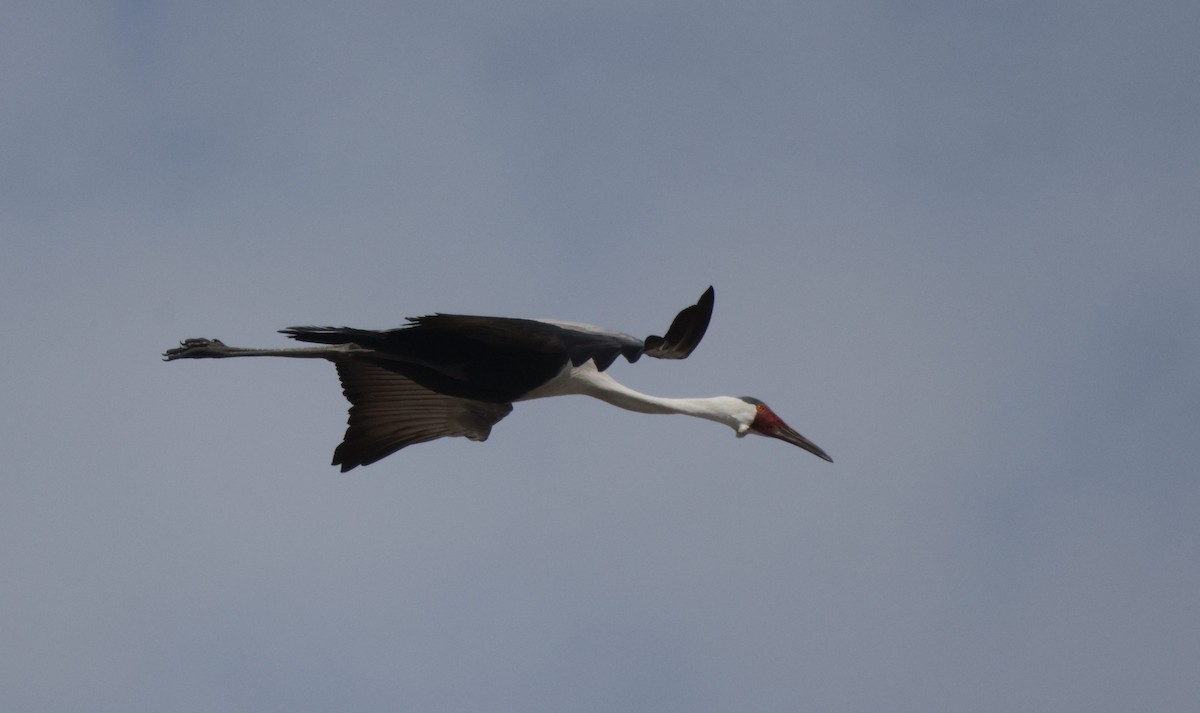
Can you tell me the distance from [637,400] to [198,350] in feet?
14.5

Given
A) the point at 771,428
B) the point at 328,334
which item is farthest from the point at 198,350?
the point at 771,428

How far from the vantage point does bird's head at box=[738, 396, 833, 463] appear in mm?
21969

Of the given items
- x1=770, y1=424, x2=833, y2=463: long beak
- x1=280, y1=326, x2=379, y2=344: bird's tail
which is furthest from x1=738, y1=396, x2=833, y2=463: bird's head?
x1=280, y1=326, x2=379, y2=344: bird's tail

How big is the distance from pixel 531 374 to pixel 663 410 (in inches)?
62.8

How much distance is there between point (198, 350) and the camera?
70.1 ft

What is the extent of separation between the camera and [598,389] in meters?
20.8

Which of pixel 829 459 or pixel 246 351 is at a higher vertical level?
pixel 246 351

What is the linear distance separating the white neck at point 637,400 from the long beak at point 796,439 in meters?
0.37

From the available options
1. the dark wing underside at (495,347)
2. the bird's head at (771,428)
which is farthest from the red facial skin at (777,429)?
the dark wing underside at (495,347)

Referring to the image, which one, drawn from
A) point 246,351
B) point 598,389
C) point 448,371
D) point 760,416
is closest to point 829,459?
point 760,416

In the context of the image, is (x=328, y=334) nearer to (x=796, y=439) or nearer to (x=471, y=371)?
(x=471, y=371)

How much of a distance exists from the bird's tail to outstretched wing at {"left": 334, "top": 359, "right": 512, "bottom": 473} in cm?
144

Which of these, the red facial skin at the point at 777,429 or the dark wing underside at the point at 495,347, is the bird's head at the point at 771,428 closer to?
the red facial skin at the point at 777,429

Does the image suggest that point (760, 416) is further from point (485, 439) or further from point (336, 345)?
point (336, 345)
